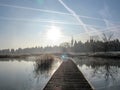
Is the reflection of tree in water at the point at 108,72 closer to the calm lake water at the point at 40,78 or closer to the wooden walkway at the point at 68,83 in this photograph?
the calm lake water at the point at 40,78

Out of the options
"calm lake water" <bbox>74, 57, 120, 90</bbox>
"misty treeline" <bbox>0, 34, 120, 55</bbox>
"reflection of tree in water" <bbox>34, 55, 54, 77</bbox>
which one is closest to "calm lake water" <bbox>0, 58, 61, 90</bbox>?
"reflection of tree in water" <bbox>34, 55, 54, 77</bbox>

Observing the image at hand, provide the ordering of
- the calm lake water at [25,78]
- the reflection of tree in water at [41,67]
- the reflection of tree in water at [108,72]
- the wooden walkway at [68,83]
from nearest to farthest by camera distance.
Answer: the wooden walkway at [68,83], the calm lake water at [25,78], the reflection of tree in water at [108,72], the reflection of tree in water at [41,67]

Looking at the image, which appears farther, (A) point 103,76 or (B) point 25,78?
(A) point 103,76

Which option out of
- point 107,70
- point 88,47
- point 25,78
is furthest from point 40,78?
point 88,47

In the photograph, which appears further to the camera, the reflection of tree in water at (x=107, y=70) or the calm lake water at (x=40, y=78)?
the reflection of tree in water at (x=107, y=70)

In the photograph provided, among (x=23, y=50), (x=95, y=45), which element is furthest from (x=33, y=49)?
(x=95, y=45)

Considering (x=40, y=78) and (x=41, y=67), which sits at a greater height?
(x=41, y=67)

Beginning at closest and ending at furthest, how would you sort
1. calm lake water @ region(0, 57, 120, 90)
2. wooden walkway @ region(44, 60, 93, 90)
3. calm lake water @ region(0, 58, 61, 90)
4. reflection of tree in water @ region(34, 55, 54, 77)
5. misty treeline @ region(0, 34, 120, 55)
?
wooden walkway @ region(44, 60, 93, 90), calm lake water @ region(0, 58, 61, 90), calm lake water @ region(0, 57, 120, 90), reflection of tree in water @ region(34, 55, 54, 77), misty treeline @ region(0, 34, 120, 55)

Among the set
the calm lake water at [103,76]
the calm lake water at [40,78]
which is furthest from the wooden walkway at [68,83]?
the calm lake water at [103,76]

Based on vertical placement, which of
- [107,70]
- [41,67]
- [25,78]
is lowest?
[107,70]

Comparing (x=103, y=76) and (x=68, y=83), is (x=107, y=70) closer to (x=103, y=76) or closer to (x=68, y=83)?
(x=103, y=76)

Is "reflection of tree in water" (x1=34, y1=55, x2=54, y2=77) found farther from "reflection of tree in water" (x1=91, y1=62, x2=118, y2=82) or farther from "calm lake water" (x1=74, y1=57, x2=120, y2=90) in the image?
"reflection of tree in water" (x1=91, y1=62, x2=118, y2=82)

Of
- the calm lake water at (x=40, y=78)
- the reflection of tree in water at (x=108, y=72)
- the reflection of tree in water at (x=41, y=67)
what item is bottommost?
the reflection of tree in water at (x=108, y=72)

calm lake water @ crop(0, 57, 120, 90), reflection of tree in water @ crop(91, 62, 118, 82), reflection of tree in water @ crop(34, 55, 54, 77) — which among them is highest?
reflection of tree in water @ crop(34, 55, 54, 77)
